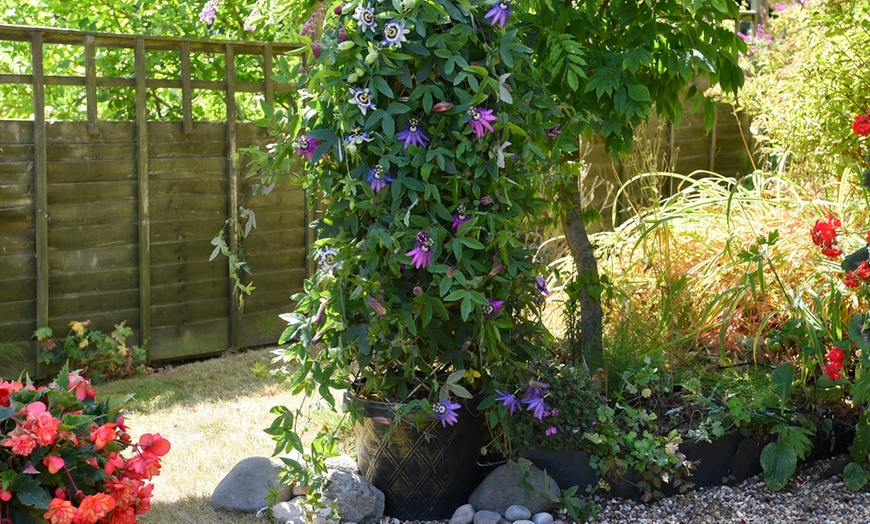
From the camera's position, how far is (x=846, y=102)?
4.53 m

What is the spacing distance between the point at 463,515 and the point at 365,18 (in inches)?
65.9

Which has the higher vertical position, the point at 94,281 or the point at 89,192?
the point at 89,192

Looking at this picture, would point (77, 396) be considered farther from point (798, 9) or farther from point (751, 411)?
point (798, 9)

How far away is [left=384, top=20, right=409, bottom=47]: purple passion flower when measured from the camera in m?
2.92

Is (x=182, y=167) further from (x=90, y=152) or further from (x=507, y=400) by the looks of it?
(x=507, y=400)

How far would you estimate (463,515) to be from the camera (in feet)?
10.8

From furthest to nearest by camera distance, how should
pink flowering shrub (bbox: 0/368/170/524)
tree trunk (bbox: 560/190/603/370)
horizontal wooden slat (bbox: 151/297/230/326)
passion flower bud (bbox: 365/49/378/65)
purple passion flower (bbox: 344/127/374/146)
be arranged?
horizontal wooden slat (bbox: 151/297/230/326) → tree trunk (bbox: 560/190/603/370) → purple passion flower (bbox: 344/127/374/146) → passion flower bud (bbox: 365/49/378/65) → pink flowering shrub (bbox: 0/368/170/524)

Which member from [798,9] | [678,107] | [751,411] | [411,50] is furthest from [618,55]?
[798,9]

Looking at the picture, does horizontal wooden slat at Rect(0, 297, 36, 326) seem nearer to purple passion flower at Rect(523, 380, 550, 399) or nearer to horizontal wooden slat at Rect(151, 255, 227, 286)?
horizontal wooden slat at Rect(151, 255, 227, 286)

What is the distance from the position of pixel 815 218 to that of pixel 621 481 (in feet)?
6.26

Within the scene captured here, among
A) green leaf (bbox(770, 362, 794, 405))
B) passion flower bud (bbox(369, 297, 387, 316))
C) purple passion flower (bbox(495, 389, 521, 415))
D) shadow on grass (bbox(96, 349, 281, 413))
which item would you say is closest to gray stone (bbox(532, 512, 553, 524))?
purple passion flower (bbox(495, 389, 521, 415))

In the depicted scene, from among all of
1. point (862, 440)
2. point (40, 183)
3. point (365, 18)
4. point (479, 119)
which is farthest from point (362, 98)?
point (40, 183)

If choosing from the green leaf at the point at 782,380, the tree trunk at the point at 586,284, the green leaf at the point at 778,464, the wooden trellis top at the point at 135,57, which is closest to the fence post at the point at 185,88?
the wooden trellis top at the point at 135,57

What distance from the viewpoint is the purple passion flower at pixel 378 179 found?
305cm
